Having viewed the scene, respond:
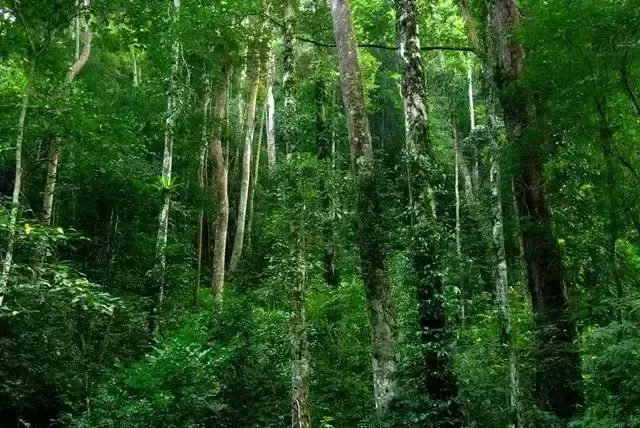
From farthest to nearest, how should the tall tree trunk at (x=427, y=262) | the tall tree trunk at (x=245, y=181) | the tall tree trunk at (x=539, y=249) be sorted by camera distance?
the tall tree trunk at (x=245, y=181) → the tall tree trunk at (x=539, y=249) → the tall tree trunk at (x=427, y=262)

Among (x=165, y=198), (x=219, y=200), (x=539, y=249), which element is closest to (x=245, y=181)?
(x=219, y=200)

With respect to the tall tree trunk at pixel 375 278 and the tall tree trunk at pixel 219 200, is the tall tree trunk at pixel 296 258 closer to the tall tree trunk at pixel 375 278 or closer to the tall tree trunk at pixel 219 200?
the tall tree trunk at pixel 375 278

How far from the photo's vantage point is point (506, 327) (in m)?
7.85

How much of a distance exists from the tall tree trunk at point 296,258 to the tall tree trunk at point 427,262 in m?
1.84

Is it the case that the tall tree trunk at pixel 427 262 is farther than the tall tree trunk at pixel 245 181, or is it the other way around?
the tall tree trunk at pixel 245 181

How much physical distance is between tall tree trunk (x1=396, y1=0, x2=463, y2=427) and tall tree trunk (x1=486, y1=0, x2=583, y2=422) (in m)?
2.12

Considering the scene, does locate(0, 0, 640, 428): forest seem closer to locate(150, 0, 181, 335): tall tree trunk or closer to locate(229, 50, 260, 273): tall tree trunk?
locate(150, 0, 181, 335): tall tree trunk

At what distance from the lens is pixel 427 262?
23.8 feet

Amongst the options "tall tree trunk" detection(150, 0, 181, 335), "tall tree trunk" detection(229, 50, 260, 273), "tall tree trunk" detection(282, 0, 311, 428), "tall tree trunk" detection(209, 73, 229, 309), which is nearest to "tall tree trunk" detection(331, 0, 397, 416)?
"tall tree trunk" detection(282, 0, 311, 428)

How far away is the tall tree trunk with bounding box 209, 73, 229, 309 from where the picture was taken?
16.8m

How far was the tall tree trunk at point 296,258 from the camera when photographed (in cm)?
804

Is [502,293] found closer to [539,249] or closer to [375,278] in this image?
[375,278]

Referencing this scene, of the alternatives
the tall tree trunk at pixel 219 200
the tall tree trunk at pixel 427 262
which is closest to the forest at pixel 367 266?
the tall tree trunk at pixel 427 262

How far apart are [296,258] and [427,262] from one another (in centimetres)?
215
